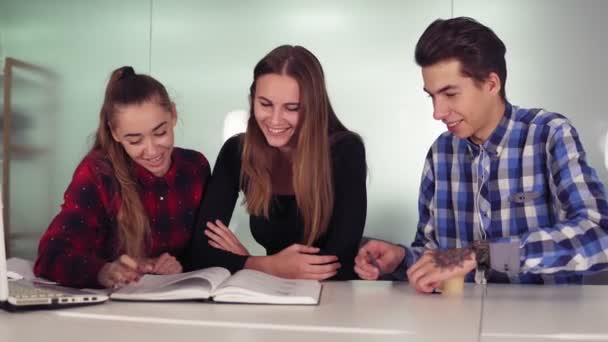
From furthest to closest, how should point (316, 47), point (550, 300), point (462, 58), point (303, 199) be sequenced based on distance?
1. point (316, 47)
2. point (303, 199)
3. point (462, 58)
4. point (550, 300)

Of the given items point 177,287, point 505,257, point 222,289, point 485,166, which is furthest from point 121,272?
point 485,166

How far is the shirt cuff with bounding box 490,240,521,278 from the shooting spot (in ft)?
5.00

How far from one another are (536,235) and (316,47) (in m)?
2.21

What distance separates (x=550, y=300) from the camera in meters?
1.44

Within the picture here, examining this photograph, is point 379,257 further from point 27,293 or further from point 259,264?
point 27,293

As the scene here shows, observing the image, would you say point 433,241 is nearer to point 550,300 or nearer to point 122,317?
point 550,300

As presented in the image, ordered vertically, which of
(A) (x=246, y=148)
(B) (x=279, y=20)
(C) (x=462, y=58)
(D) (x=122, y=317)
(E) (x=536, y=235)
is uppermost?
(B) (x=279, y=20)

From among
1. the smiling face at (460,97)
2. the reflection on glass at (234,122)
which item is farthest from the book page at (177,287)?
the reflection on glass at (234,122)

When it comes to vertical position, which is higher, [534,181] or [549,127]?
[549,127]

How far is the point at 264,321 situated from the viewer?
1.22 m

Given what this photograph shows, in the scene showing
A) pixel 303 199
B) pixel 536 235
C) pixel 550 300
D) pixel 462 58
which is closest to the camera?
pixel 550 300

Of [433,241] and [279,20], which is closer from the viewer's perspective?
[433,241]

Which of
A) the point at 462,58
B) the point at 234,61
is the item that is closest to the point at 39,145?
the point at 234,61

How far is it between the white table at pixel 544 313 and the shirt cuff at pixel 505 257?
1.9 inches
